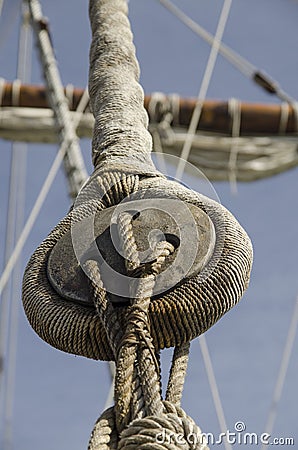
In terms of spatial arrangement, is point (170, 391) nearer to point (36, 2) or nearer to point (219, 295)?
point (219, 295)

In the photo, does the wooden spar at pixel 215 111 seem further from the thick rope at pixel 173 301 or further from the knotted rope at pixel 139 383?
the knotted rope at pixel 139 383

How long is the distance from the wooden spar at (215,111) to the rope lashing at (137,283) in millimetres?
5737

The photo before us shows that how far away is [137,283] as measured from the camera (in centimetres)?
119

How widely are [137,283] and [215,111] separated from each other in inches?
246

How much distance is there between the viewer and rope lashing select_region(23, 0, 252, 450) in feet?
3.75

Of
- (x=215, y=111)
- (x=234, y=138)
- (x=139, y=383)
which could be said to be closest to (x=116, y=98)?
(x=139, y=383)

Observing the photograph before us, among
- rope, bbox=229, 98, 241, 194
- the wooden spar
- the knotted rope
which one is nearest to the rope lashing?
the knotted rope

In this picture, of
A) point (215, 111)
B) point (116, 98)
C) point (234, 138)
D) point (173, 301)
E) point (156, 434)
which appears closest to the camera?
point (156, 434)

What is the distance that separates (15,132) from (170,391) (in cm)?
551

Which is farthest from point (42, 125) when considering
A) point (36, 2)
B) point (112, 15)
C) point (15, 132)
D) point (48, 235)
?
point (48, 235)

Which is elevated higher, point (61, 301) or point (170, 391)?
point (61, 301)

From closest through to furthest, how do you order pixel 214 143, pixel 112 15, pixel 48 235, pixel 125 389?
pixel 125 389
pixel 48 235
pixel 112 15
pixel 214 143

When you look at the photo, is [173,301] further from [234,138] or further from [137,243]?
[234,138]

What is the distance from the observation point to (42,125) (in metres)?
6.59
